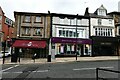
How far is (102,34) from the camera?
Result: 1636 inches

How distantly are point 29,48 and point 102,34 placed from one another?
14.6 metres

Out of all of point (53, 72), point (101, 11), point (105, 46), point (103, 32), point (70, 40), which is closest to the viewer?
point (53, 72)

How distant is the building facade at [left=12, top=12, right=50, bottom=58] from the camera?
37.8 metres

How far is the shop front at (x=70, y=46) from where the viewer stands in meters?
38.7

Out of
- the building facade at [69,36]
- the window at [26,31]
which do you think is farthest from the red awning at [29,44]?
the building facade at [69,36]

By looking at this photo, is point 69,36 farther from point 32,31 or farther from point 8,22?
point 8,22

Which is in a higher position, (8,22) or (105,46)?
(8,22)

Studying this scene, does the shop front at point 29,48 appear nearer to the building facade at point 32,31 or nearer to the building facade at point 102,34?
the building facade at point 32,31

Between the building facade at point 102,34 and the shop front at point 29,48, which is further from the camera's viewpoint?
the building facade at point 102,34

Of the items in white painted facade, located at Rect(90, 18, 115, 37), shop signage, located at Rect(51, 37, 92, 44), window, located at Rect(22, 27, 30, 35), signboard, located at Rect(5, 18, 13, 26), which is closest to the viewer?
window, located at Rect(22, 27, 30, 35)

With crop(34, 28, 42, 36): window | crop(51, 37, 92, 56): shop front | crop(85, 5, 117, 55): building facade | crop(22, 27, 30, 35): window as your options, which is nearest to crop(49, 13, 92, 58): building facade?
crop(51, 37, 92, 56): shop front

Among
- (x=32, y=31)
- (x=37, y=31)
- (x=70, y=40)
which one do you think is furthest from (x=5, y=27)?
(x=70, y=40)

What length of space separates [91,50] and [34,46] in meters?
11.4

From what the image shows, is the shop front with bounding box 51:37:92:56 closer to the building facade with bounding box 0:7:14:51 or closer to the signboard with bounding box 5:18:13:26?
the building facade with bounding box 0:7:14:51
